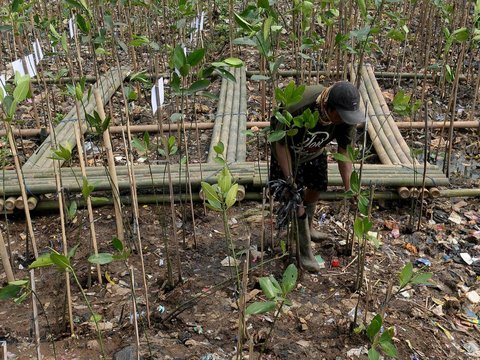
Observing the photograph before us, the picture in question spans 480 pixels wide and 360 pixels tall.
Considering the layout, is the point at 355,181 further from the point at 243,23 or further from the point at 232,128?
the point at 232,128

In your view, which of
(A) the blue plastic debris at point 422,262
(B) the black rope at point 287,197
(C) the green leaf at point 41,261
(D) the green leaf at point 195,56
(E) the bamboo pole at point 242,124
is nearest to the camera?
(C) the green leaf at point 41,261

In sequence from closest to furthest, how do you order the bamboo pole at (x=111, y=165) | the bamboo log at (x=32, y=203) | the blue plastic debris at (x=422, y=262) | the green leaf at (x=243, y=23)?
the green leaf at (x=243, y=23) → the bamboo pole at (x=111, y=165) → the blue plastic debris at (x=422, y=262) → the bamboo log at (x=32, y=203)

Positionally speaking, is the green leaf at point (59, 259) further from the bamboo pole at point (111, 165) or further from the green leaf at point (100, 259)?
the bamboo pole at point (111, 165)

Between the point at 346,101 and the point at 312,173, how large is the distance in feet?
1.61

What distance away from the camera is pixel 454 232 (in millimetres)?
2758

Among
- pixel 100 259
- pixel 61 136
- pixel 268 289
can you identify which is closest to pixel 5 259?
pixel 100 259

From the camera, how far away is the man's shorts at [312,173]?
2.32m

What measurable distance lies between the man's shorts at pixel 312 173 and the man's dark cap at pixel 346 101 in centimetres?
41

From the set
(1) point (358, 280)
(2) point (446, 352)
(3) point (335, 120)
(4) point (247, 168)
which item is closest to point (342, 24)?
(4) point (247, 168)

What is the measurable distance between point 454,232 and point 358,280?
3.03 feet

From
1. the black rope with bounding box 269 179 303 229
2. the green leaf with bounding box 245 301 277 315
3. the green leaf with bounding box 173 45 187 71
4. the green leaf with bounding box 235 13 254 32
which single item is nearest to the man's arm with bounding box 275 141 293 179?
the black rope with bounding box 269 179 303 229

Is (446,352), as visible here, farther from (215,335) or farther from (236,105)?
(236,105)

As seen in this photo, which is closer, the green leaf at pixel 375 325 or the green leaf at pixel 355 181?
the green leaf at pixel 375 325

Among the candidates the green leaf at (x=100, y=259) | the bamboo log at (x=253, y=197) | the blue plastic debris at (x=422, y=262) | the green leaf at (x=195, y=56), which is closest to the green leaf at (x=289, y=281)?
the green leaf at (x=100, y=259)
